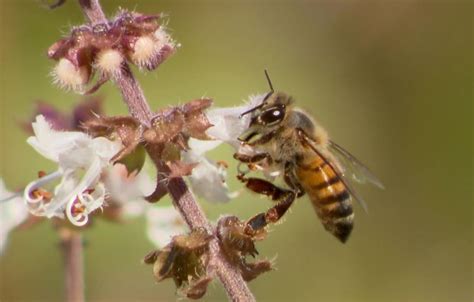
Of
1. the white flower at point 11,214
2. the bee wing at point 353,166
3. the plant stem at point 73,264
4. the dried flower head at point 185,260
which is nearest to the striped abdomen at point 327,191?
the bee wing at point 353,166

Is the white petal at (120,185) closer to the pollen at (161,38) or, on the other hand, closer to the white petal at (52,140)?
the white petal at (52,140)

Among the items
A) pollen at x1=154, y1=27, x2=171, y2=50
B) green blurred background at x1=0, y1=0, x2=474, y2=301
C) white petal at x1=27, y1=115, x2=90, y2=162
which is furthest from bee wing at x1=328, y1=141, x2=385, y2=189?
green blurred background at x1=0, y1=0, x2=474, y2=301

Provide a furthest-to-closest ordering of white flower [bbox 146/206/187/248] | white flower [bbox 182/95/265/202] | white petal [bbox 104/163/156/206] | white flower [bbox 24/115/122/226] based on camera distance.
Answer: white flower [bbox 146/206/187/248], white petal [bbox 104/163/156/206], white flower [bbox 182/95/265/202], white flower [bbox 24/115/122/226]

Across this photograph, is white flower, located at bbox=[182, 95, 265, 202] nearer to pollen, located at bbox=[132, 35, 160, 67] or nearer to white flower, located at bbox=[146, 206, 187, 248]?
pollen, located at bbox=[132, 35, 160, 67]

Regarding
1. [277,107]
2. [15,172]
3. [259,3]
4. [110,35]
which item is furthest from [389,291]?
[110,35]

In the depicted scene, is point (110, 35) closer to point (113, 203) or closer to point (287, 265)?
point (113, 203)

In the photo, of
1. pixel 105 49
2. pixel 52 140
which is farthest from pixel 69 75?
pixel 52 140

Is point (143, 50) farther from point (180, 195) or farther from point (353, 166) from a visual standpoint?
point (353, 166)

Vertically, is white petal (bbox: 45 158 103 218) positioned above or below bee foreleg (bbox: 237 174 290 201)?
above
